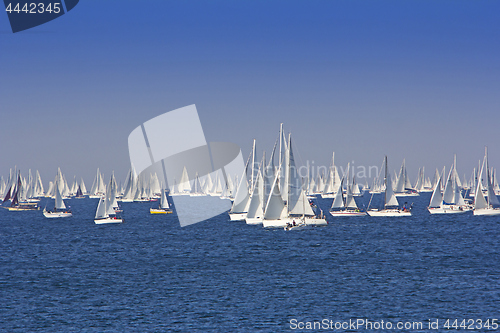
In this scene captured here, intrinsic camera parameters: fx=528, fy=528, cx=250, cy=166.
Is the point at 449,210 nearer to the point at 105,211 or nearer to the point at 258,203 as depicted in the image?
the point at 258,203

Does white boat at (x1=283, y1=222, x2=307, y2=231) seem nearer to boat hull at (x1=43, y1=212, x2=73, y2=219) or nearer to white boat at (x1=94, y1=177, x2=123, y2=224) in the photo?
white boat at (x1=94, y1=177, x2=123, y2=224)

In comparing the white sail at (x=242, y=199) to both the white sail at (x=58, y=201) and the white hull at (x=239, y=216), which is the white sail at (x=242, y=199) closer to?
the white hull at (x=239, y=216)

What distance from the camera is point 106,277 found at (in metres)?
50.1

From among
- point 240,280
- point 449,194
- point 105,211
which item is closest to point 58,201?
point 105,211

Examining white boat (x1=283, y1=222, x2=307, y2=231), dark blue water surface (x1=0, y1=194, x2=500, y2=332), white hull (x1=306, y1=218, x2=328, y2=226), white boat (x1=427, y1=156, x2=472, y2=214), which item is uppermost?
white boat (x1=427, y1=156, x2=472, y2=214)

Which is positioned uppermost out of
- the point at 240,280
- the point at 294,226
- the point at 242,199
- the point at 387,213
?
the point at 242,199

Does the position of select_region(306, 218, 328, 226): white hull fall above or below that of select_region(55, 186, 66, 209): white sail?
below

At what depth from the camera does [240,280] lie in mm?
48312

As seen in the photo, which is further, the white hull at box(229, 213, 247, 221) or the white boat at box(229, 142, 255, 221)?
the white hull at box(229, 213, 247, 221)

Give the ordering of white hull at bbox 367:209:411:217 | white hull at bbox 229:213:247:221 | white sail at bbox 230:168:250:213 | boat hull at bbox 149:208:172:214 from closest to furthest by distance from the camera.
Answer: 1. white sail at bbox 230:168:250:213
2. white hull at bbox 229:213:247:221
3. white hull at bbox 367:209:411:217
4. boat hull at bbox 149:208:172:214

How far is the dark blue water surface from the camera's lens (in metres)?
37.5

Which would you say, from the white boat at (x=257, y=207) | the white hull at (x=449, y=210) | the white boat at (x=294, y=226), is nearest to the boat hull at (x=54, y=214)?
the white boat at (x=257, y=207)

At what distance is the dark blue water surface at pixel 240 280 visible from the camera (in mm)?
37469

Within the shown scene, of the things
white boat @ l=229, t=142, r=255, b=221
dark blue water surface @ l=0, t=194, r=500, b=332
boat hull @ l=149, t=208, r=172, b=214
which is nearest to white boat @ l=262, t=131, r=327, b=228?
dark blue water surface @ l=0, t=194, r=500, b=332
